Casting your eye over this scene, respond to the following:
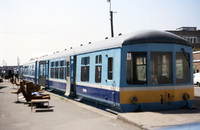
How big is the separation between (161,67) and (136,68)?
0.99 metres

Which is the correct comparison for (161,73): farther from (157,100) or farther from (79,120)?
(79,120)

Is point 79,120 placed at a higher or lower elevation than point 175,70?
lower

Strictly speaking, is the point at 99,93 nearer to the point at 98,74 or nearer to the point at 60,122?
the point at 98,74

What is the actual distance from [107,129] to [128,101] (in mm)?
2280

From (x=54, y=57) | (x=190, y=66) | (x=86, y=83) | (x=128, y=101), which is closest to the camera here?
(x=128, y=101)

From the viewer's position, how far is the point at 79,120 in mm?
9266

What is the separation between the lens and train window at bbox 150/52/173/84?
33.2 ft

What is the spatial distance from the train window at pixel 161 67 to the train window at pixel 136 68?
0.32 meters

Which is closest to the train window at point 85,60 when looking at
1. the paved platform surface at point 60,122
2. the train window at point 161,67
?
the paved platform surface at point 60,122

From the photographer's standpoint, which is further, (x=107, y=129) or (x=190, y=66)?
(x=190, y=66)

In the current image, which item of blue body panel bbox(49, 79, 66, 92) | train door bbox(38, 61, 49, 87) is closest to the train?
blue body panel bbox(49, 79, 66, 92)

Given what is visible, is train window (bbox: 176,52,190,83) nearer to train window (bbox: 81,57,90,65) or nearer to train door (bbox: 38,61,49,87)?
train window (bbox: 81,57,90,65)

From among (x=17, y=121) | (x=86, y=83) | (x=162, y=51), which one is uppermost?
(x=162, y=51)

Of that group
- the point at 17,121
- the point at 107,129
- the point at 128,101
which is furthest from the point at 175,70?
the point at 17,121
